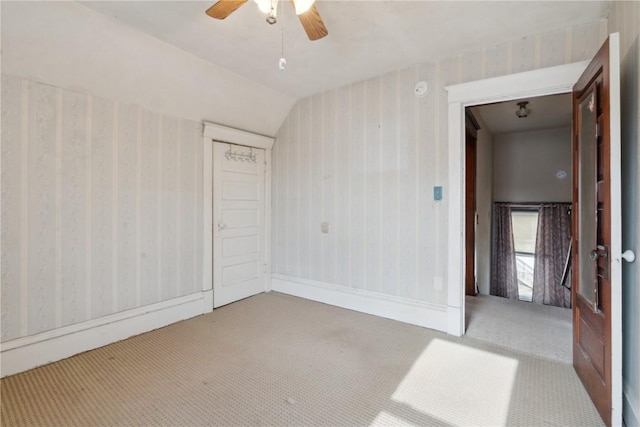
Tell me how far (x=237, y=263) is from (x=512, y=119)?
4.47 m

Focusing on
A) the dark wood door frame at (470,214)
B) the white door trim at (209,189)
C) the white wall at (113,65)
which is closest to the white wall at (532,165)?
the dark wood door frame at (470,214)

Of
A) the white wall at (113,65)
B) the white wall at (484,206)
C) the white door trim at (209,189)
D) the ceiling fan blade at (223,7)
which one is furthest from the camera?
the white wall at (484,206)

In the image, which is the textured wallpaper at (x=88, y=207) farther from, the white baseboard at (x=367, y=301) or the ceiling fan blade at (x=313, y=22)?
the ceiling fan blade at (x=313, y=22)

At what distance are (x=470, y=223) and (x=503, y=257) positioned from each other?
2115 millimetres

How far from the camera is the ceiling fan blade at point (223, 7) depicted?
1.68m

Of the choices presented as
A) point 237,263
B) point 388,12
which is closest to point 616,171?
point 388,12

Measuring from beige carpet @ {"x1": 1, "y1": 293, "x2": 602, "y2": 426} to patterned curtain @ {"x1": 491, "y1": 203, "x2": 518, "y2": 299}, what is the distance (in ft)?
11.3

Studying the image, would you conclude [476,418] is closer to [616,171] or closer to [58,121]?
[616,171]

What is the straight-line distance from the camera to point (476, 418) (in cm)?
172

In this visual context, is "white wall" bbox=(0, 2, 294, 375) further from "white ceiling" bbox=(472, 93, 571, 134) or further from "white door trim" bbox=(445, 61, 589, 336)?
"white ceiling" bbox=(472, 93, 571, 134)

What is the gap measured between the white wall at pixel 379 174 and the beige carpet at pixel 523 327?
21.1 inches

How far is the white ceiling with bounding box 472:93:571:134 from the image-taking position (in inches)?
151

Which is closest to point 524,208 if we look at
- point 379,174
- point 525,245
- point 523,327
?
point 525,245

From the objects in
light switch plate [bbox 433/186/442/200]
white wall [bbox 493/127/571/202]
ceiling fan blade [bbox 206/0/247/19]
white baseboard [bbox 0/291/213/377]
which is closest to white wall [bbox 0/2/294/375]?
white baseboard [bbox 0/291/213/377]
